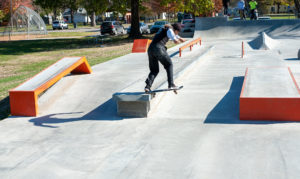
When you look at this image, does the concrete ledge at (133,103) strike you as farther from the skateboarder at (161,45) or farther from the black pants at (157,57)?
the black pants at (157,57)

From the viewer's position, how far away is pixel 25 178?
5.18 meters

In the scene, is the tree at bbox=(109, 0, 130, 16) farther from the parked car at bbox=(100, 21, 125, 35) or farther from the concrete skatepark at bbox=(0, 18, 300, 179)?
the concrete skatepark at bbox=(0, 18, 300, 179)

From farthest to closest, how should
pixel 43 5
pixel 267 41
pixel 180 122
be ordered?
pixel 43 5
pixel 267 41
pixel 180 122

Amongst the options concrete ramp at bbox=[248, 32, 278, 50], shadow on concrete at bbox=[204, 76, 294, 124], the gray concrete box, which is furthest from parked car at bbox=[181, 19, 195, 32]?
the gray concrete box

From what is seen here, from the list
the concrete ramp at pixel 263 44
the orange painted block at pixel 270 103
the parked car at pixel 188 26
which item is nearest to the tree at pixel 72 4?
the parked car at pixel 188 26

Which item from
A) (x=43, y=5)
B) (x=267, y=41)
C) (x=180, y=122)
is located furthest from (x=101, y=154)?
(x=43, y=5)

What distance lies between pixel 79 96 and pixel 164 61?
312cm

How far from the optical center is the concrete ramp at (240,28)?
28312 mm

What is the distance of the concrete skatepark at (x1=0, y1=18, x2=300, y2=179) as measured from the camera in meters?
5.29

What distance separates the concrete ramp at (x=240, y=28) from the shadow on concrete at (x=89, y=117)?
21.8 metres

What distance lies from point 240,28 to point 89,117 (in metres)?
23.6

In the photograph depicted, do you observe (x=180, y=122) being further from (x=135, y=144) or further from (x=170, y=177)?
(x=170, y=177)

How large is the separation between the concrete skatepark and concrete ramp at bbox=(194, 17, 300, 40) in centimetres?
1779

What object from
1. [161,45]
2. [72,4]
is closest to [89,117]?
[161,45]
